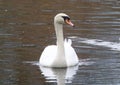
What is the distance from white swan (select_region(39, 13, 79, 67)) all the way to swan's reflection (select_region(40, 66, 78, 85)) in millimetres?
167

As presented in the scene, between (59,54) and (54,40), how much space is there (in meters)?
3.39

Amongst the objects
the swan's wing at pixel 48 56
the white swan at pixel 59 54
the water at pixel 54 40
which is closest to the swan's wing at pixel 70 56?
the white swan at pixel 59 54

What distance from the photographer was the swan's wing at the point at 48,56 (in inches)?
602

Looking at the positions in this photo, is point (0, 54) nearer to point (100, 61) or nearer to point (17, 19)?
point (100, 61)

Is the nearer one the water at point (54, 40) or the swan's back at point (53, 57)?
the water at point (54, 40)

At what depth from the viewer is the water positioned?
1385 cm

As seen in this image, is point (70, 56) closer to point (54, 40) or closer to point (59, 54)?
point (59, 54)

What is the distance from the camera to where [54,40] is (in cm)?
1855

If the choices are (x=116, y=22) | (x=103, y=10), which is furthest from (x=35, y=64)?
(x=103, y=10)

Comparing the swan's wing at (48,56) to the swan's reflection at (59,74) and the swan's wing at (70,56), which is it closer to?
the swan's reflection at (59,74)

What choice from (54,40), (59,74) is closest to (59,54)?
(59,74)

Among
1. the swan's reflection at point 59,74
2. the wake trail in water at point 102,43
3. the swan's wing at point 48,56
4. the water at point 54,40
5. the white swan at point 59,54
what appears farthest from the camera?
the wake trail in water at point 102,43

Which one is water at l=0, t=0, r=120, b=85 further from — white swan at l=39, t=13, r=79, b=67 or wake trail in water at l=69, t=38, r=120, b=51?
white swan at l=39, t=13, r=79, b=67

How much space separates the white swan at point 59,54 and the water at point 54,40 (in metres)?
0.19
